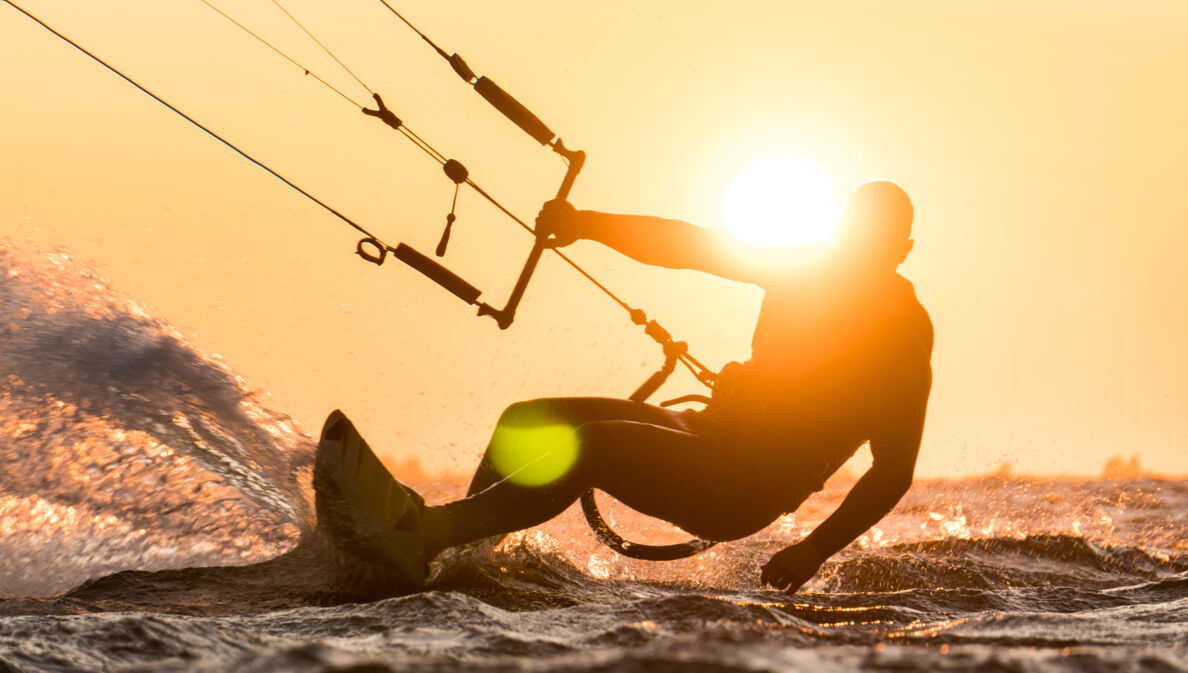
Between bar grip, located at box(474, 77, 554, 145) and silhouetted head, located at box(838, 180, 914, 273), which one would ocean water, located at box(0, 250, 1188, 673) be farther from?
bar grip, located at box(474, 77, 554, 145)

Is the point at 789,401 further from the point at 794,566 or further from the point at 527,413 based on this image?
the point at 527,413

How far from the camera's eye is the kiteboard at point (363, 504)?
3.73m

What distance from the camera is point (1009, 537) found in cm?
899

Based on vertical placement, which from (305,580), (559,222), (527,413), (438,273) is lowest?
(305,580)

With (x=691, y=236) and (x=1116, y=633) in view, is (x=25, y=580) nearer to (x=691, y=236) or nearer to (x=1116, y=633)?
(x=691, y=236)

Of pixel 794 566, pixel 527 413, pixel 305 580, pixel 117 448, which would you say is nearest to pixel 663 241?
pixel 527 413

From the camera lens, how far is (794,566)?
14.3ft

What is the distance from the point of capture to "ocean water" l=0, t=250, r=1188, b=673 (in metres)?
2.63

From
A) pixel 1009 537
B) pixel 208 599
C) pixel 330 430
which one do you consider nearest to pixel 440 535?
pixel 330 430

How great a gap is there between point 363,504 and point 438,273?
3.58ft

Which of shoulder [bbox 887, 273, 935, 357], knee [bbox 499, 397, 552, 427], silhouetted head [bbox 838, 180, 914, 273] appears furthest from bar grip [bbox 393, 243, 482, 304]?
shoulder [bbox 887, 273, 935, 357]

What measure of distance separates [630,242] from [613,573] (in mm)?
3403

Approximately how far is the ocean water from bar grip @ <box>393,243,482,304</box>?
1.18 m

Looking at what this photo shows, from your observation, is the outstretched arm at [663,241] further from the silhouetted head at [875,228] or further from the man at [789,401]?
the silhouetted head at [875,228]
